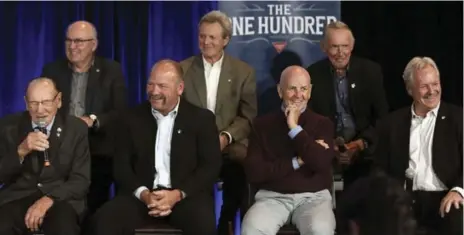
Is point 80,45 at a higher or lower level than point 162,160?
higher

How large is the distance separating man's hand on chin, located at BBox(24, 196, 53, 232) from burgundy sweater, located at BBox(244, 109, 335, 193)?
1074 mm

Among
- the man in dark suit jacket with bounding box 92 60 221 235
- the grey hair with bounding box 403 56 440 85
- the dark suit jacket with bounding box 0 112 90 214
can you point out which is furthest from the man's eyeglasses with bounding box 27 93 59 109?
the grey hair with bounding box 403 56 440 85

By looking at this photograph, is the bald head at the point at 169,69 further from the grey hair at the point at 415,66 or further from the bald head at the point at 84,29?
the grey hair at the point at 415,66

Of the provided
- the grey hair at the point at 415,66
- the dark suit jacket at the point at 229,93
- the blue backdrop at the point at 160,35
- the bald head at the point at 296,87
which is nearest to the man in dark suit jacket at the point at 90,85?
the dark suit jacket at the point at 229,93

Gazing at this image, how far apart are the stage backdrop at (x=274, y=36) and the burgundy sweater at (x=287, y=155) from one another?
108cm

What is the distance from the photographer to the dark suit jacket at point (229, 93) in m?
5.26

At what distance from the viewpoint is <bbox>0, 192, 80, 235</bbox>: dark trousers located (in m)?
4.44

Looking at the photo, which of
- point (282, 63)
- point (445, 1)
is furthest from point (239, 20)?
point (445, 1)

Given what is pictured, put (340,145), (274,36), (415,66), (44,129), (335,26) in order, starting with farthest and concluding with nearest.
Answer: (274,36) < (335,26) < (340,145) < (415,66) < (44,129)

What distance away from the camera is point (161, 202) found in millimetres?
4477

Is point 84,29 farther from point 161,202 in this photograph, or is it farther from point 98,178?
point 161,202

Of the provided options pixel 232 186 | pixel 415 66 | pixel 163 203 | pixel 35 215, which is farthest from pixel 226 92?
pixel 35 215

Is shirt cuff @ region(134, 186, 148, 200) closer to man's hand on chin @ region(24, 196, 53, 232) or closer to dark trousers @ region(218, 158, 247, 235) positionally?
man's hand on chin @ region(24, 196, 53, 232)

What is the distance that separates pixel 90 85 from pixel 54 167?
80cm
